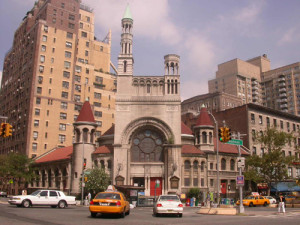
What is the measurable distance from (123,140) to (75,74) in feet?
130

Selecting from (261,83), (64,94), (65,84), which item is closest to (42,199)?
(64,94)

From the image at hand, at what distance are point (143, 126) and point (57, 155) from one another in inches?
839

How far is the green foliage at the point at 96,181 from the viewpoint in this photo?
47531mm

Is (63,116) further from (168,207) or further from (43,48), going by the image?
(168,207)

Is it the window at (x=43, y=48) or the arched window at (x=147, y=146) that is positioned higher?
the window at (x=43, y=48)

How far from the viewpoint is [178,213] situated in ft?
75.3

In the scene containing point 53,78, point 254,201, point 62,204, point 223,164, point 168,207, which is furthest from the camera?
point 53,78

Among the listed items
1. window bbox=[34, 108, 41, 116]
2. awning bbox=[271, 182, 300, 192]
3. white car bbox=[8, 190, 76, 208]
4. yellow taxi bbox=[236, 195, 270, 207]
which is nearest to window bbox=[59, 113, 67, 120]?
window bbox=[34, 108, 41, 116]

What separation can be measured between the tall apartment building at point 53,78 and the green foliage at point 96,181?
32.0 m

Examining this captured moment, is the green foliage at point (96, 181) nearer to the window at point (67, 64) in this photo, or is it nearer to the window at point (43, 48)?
the window at point (67, 64)

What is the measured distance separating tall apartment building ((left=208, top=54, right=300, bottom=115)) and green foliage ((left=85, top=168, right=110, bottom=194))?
89220mm

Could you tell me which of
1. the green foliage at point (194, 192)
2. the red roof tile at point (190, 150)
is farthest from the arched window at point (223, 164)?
the green foliage at point (194, 192)

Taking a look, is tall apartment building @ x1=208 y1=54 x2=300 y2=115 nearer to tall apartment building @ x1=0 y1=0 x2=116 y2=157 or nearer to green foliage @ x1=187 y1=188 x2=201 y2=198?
tall apartment building @ x1=0 y1=0 x2=116 y2=157

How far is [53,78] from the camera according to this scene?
8194 cm
